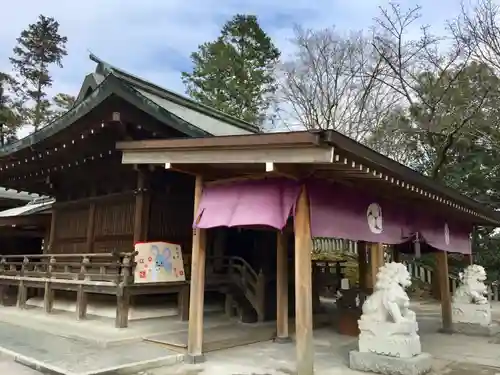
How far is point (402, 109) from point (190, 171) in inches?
610

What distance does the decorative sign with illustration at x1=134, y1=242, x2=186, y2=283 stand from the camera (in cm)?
754

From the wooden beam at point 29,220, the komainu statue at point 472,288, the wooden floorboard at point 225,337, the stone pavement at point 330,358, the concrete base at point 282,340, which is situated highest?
the wooden beam at point 29,220

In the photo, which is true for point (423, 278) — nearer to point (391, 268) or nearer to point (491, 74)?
point (491, 74)

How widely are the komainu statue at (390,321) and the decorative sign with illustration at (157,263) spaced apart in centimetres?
390

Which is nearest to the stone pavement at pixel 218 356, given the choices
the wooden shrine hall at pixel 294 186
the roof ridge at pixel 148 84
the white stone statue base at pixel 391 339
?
the white stone statue base at pixel 391 339

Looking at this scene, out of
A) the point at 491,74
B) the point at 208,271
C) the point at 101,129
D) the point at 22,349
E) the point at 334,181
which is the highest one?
the point at 491,74

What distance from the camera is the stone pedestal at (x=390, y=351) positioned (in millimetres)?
4723

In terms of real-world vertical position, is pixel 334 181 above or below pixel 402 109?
below

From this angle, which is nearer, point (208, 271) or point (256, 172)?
point (256, 172)

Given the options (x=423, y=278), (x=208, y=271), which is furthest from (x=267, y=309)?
(x=423, y=278)

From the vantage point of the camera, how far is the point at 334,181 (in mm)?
5121

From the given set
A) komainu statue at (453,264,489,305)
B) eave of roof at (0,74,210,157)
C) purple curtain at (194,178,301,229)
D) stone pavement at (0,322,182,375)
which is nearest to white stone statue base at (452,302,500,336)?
komainu statue at (453,264,489,305)

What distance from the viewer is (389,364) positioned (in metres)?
4.78

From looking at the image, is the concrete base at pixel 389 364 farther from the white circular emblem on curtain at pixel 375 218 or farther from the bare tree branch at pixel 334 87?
the bare tree branch at pixel 334 87
